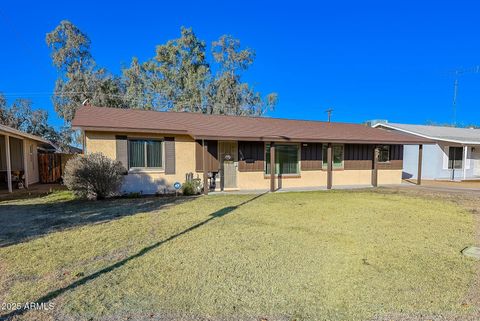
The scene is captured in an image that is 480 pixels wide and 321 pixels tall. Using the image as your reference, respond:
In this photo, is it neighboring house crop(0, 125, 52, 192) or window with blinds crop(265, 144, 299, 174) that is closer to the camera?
neighboring house crop(0, 125, 52, 192)

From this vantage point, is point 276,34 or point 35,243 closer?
point 35,243

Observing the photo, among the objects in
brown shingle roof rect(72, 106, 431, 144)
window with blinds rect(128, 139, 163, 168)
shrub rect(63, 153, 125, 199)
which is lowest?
shrub rect(63, 153, 125, 199)

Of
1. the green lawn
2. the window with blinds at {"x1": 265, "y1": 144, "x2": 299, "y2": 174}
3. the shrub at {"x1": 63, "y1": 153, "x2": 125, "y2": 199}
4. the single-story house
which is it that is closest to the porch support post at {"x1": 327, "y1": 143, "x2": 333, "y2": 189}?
the single-story house

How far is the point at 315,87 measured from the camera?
114 ft

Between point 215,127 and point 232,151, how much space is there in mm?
1309

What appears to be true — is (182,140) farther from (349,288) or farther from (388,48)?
(388,48)

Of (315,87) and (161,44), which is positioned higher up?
(161,44)

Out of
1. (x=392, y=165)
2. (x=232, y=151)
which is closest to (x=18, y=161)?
(x=232, y=151)

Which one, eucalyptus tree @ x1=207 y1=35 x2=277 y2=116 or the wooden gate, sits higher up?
eucalyptus tree @ x1=207 y1=35 x2=277 y2=116

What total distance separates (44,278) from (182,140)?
27.4ft

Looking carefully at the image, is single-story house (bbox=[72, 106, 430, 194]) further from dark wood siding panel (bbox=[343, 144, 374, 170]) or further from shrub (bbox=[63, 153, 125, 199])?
shrub (bbox=[63, 153, 125, 199])

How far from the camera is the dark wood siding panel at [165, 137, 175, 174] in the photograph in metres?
11.2

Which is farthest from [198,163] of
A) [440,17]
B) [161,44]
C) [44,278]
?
[161,44]

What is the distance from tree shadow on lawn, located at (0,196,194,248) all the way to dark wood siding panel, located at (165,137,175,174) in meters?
1.55
